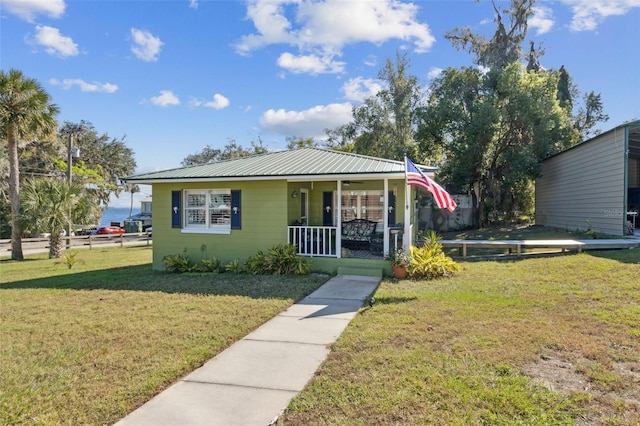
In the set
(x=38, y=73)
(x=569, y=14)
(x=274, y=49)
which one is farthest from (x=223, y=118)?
(x=569, y=14)

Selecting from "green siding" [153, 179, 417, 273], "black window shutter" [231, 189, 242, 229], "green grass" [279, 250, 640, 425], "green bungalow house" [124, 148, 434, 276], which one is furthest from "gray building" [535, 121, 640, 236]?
"black window shutter" [231, 189, 242, 229]

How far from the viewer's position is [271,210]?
10.7 m

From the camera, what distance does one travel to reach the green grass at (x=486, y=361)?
3.20 m

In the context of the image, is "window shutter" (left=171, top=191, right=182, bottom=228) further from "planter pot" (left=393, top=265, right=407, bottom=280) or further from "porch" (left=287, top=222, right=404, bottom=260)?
"planter pot" (left=393, top=265, right=407, bottom=280)

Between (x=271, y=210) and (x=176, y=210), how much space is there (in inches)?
124

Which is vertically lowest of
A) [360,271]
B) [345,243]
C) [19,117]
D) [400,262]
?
[360,271]

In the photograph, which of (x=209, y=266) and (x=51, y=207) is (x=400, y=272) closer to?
(x=209, y=266)

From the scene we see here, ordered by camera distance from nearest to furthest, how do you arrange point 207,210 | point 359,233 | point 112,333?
point 112,333, point 207,210, point 359,233

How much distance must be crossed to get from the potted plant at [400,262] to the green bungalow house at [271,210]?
0.29 metres

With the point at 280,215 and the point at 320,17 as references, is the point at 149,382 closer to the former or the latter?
the point at 280,215

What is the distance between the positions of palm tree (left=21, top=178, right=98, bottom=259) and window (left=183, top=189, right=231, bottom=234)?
830cm

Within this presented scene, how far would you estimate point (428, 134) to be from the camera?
2022cm

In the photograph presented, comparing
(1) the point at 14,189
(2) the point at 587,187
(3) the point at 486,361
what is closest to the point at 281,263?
(3) the point at 486,361

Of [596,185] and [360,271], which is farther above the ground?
[596,185]
